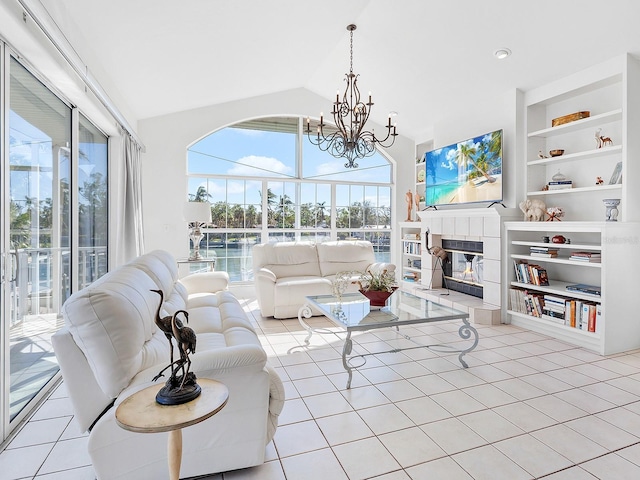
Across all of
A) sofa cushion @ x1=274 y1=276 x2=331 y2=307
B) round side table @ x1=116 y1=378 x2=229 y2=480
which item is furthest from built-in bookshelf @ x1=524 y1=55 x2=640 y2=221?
round side table @ x1=116 y1=378 x2=229 y2=480

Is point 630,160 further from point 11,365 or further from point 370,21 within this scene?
point 11,365

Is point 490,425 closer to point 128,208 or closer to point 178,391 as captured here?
point 178,391

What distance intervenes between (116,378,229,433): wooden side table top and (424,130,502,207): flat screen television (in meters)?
4.14

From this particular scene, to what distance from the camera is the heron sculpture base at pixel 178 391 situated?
1271mm

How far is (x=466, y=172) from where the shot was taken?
16.1 ft

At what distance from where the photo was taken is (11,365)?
7.22ft

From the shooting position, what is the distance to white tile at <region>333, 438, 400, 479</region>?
5.76ft

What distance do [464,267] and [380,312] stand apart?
8.02 feet

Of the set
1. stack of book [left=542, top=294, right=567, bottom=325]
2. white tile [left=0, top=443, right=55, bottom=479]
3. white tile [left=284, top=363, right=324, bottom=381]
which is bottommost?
white tile [left=0, top=443, right=55, bottom=479]

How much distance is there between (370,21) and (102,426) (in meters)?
4.15

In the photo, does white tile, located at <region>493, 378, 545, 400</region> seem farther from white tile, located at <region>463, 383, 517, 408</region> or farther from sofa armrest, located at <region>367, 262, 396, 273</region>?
sofa armrest, located at <region>367, 262, 396, 273</region>

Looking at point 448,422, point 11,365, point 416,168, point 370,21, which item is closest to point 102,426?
point 11,365

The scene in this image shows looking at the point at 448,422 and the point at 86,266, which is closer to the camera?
the point at 448,422

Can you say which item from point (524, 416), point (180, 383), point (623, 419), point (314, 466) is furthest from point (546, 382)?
point (180, 383)
